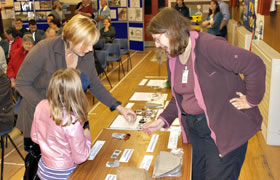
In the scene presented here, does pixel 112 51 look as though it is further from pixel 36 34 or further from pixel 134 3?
pixel 134 3

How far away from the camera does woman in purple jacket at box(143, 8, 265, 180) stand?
1557 mm

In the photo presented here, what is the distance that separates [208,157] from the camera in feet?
5.83

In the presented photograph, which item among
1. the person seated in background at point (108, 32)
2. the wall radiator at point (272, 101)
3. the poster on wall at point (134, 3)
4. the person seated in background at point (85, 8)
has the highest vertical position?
the poster on wall at point (134, 3)

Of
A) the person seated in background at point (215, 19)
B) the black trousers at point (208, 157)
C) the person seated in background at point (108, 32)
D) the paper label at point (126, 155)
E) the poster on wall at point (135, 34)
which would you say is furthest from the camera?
the poster on wall at point (135, 34)

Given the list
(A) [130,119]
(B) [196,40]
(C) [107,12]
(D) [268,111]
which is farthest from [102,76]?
(B) [196,40]

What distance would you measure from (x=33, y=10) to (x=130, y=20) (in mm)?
3523

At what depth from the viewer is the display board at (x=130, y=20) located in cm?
1025

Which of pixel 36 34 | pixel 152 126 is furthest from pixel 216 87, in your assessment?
pixel 36 34

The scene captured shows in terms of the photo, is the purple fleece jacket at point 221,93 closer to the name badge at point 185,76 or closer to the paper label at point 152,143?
the name badge at point 185,76

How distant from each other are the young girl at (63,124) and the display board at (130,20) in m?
8.62

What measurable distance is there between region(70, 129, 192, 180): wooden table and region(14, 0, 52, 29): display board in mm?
10079

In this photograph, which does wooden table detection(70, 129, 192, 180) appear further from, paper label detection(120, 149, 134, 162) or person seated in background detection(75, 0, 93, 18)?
person seated in background detection(75, 0, 93, 18)

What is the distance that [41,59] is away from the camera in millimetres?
2086

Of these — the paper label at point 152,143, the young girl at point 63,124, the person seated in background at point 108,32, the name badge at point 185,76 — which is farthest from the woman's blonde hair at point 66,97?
the person seated in background at point 108,32
